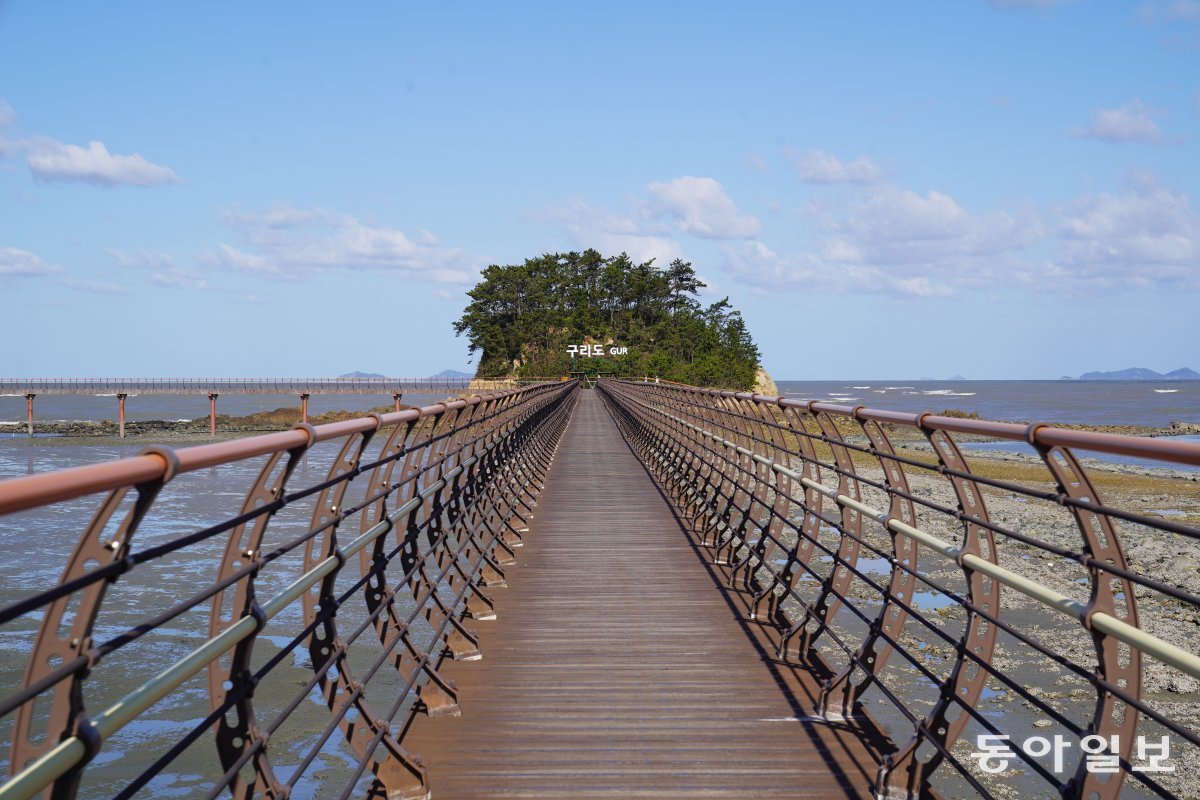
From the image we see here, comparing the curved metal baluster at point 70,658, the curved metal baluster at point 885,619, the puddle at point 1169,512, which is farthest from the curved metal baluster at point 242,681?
the puddle at point 1169,512

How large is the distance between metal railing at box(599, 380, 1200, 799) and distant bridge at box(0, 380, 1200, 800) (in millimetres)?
20

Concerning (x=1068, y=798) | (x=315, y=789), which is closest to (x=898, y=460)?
(x=1068, y=798)

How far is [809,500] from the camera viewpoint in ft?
20.2

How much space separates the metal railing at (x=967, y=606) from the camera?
2.47 meters

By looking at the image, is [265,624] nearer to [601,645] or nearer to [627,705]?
[627,705]

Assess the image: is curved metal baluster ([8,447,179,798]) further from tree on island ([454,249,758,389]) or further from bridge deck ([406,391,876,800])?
tree on island ([454,249,758,389])

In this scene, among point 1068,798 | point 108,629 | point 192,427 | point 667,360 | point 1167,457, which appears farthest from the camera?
point 667,360

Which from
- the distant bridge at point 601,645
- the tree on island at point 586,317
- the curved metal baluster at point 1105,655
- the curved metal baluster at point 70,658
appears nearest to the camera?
the curved metal baluster at point 70,658

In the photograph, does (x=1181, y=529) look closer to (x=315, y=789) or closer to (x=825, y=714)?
(x=825, y=714)

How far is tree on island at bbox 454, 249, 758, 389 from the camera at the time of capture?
95.6 m

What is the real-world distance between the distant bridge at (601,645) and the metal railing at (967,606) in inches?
0.8

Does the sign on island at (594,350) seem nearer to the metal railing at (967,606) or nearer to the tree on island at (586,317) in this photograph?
the tree on island at (586,317)

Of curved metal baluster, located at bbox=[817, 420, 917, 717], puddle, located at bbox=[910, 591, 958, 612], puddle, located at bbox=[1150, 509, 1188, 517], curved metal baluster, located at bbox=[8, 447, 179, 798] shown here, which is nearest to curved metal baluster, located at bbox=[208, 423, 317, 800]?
curved metal baluster, located at bbox=[8, 447, 179, 798]

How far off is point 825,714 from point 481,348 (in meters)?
102
